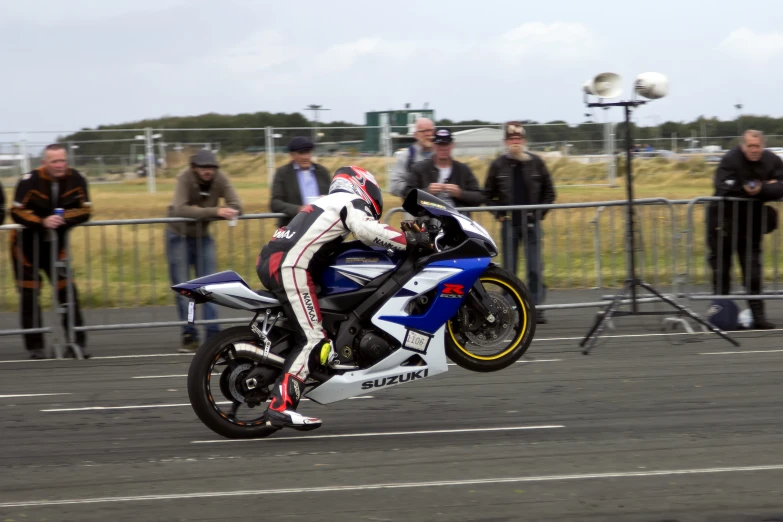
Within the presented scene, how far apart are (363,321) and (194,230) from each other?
467 centimetres

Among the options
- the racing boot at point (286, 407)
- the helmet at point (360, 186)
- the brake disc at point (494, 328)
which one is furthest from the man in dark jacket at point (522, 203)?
the racing boot at point (286, 407)

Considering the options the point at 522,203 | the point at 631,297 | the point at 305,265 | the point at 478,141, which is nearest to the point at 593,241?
the point at 522,203

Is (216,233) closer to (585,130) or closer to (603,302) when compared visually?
(603,302)

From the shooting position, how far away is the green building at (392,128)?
25.9m

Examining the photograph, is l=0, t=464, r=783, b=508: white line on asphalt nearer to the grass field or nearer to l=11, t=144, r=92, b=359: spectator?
l=11, t=144, r=92, b=359: spectator

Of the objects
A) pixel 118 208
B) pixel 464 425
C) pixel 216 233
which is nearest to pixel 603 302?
pixel 216 233

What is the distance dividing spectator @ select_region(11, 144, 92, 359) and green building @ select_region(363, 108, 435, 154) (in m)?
14.9

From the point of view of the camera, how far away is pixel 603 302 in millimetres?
12094

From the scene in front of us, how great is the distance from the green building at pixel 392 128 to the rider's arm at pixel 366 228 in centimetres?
1873

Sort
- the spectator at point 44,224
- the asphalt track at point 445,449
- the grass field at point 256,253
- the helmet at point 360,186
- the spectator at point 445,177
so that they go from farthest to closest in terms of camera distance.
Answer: the grass field at point 256,253 < the spectator at point 445,177 < the spectator at point 44,224 < the helmet at point 360,186 < the asphalt track at point 445,449

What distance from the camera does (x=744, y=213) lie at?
11.8 meters

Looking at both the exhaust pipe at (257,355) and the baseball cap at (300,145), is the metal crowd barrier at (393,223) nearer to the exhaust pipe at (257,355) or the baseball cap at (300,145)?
the baseball cap at (300,145)

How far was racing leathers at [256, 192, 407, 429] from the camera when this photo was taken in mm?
6914

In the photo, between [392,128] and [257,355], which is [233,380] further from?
[392,128]
